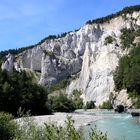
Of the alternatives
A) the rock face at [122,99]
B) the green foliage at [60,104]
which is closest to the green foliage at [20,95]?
the green foliage at [60,104]

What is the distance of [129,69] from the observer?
498 ft

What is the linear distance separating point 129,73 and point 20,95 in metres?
55.7

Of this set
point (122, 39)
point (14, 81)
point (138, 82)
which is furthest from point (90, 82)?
point (14, 81)

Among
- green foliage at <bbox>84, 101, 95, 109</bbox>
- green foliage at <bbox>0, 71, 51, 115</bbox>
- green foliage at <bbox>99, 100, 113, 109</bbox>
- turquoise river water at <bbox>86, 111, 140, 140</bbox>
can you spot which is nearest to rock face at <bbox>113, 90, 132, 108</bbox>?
green foliage at <bbox>99, 100, 113, 109</bbox>

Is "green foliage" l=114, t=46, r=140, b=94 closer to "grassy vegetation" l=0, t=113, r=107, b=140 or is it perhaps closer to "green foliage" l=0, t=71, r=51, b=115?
"green foliage" l=0, t=71, r=51, b=115

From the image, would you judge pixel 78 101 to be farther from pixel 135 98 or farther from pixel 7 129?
pixel 7 129

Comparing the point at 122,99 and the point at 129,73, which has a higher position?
the point at 129,73

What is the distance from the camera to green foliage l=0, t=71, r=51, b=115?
94.5 metres

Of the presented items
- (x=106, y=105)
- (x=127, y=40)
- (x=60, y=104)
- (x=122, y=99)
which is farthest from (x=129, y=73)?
(x=127, y=40)

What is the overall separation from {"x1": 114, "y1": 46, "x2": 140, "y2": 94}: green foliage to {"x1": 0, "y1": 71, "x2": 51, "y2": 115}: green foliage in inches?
1522

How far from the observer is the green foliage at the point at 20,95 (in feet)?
310

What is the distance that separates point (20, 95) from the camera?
101250 millimetres

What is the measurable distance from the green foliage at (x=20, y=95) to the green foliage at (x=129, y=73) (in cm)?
3866

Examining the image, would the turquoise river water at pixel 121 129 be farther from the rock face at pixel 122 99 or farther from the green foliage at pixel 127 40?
the green foliage at pixel 127 40
